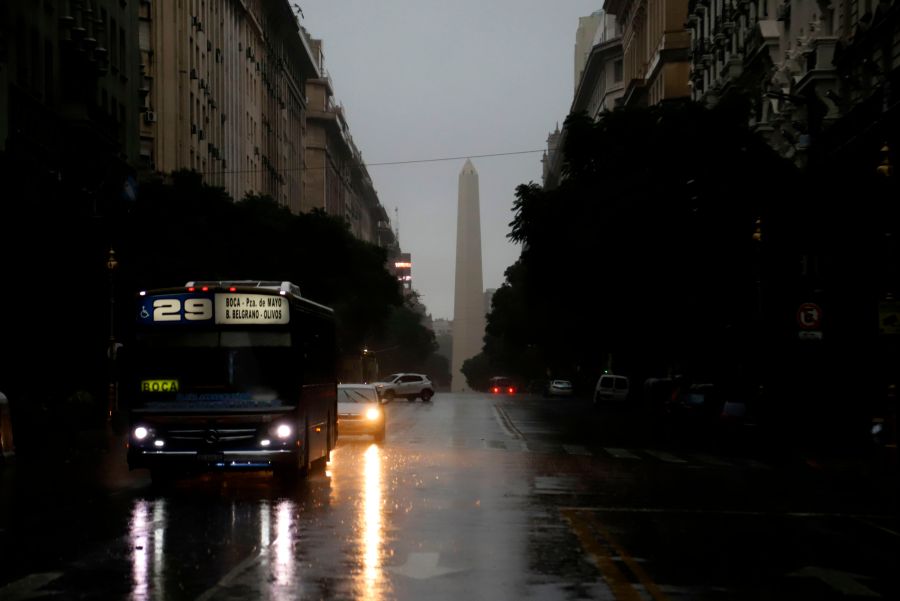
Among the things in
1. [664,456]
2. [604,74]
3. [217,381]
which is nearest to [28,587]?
[217,381]

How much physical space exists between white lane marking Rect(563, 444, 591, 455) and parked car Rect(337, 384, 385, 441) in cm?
456

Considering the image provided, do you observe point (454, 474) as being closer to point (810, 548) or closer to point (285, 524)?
point (285, 524)

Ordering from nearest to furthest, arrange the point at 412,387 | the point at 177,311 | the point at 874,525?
the point at 874,525 < the point at 177,311 < the point at 412,387

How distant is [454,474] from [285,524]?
8.79 metres

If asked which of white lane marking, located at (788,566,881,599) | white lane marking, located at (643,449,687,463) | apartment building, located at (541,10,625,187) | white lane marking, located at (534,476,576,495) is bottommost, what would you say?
white lane marking, located at (788,566,881,599)

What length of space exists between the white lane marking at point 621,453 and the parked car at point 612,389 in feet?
126

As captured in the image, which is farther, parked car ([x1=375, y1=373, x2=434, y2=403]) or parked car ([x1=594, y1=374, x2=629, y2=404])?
parked car ([x1=375, y1=373, x2=434, y2=403])

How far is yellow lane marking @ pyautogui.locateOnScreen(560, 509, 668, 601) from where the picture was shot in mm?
11500

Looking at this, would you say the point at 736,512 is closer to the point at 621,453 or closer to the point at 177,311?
the point at 177,311

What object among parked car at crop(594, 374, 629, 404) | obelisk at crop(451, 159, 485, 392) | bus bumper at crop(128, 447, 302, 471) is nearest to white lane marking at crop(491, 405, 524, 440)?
parked car at crop(594, 374, 629, 404)

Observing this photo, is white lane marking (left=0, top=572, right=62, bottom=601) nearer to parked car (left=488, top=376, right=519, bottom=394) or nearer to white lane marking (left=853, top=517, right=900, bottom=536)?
white lane marking (left=853, top=517, right=900, bottom=536)

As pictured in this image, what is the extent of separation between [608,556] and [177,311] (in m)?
9.94

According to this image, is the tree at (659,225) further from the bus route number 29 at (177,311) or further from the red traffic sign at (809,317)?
the bus route number 29 at (177,311)

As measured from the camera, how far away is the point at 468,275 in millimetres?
177000
